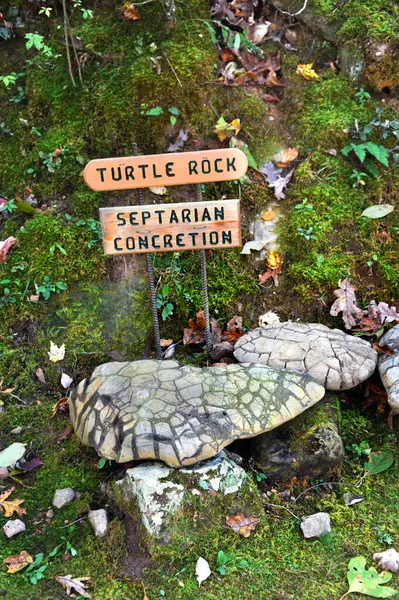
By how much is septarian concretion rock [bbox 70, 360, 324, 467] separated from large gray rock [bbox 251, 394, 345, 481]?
0.20 metres

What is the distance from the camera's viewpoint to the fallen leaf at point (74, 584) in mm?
3404

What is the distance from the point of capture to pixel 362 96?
5.84m

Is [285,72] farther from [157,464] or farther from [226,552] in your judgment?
[226,552]

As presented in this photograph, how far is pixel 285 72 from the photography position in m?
6.17

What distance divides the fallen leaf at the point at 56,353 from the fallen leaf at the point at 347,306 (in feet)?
8.32

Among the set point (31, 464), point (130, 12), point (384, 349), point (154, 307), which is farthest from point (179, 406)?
point (130, 12)

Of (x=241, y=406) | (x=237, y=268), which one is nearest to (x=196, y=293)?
(x=237, y=268)

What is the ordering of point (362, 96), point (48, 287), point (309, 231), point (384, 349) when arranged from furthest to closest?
point (362, 96) < point (309, 231) < point (48, 287) < point (384, 349)

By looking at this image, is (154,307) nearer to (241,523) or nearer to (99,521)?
(99,521)

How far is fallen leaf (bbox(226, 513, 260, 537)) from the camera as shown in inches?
145

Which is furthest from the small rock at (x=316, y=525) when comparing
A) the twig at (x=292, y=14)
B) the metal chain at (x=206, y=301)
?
the twig at (x=292, y=14)

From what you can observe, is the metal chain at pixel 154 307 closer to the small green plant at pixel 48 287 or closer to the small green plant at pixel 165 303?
the small green plant at pixel 165 303

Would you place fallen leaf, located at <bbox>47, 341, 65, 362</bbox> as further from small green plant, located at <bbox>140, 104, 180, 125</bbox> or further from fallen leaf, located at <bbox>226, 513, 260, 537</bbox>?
small green plant, located at <bbox>140, 104, 180, 125</bbox>

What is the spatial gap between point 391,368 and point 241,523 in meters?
1.72
